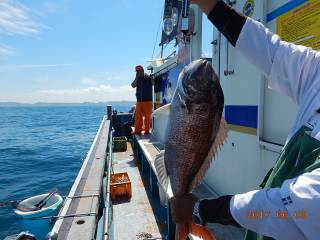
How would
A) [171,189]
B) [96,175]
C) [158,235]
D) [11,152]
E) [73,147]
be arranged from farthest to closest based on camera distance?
1. [73,147]
2. [11,152]
3. [96,175]
4. [158,235]
5. [171,189]

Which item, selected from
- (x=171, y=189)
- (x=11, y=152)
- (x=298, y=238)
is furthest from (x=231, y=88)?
(x=11, y=152)

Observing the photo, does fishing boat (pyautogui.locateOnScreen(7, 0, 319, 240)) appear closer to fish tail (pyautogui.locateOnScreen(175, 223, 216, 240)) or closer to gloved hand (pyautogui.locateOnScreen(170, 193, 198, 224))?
fish tail (pyautogui.locateOnScreen(175, 223, 216, 240))

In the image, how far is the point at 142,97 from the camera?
27.6ft

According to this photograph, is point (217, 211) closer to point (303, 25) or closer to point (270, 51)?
point (270, 51)

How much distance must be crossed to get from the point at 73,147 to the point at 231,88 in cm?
1955

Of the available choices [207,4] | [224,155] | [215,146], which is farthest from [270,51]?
[224,155]

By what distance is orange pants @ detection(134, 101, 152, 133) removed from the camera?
8.48 metres

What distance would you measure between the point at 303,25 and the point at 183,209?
1833 millimetres

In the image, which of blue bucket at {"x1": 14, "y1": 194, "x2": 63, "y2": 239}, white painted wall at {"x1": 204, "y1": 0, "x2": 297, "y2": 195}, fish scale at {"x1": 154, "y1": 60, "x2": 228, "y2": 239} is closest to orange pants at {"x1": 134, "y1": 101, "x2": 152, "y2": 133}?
blue bucket at {"x1": 14, "y1": 194, "x2": 63, "y2": 239}

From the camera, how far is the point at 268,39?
171 centimetres

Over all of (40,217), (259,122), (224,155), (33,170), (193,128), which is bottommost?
(33,170)

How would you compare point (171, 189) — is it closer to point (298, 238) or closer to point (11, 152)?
point (298, 238)

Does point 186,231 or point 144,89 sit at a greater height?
point 144,89

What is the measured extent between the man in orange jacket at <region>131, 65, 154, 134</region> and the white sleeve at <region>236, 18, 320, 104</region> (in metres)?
6.60
